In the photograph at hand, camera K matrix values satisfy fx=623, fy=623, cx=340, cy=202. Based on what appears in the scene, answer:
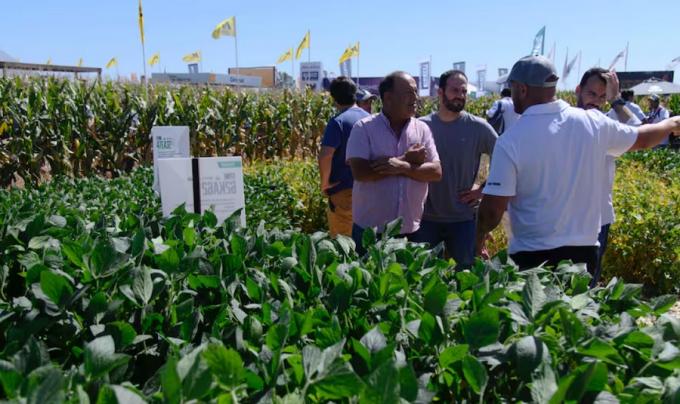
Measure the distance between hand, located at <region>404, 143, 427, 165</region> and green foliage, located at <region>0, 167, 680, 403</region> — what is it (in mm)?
1694

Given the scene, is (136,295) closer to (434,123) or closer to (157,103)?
(434,123)

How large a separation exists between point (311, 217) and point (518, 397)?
20.0 feet

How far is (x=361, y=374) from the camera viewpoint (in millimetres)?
1358

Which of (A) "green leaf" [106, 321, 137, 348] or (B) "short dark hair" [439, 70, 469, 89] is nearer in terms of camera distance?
(A) "green leaf" [106, 321, 137, 348]

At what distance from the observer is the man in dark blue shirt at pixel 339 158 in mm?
5051

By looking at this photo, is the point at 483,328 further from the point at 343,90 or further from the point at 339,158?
the point at 343,90

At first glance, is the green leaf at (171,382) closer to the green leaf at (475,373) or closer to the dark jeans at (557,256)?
the green leaf at (475,373)

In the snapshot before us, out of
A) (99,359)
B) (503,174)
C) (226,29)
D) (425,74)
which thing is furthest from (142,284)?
(425,74)

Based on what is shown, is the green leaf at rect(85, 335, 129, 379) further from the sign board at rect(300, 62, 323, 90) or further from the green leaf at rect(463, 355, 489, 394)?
the sign board at rect(300, 62, 323, 90)

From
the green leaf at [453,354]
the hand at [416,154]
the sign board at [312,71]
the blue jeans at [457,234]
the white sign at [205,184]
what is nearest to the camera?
the green leaf at [453,354]

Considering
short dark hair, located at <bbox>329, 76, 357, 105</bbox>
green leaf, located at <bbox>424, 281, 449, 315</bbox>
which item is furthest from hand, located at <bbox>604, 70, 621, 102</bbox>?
green leaf, located at <bbox>424, 281, 449, 315</bbox>

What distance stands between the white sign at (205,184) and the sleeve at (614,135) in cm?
204

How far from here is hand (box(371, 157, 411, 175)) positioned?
399 centimetres

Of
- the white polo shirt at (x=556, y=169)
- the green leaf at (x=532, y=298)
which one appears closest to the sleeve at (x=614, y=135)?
the white polo shirt at (x=556, y=169)
